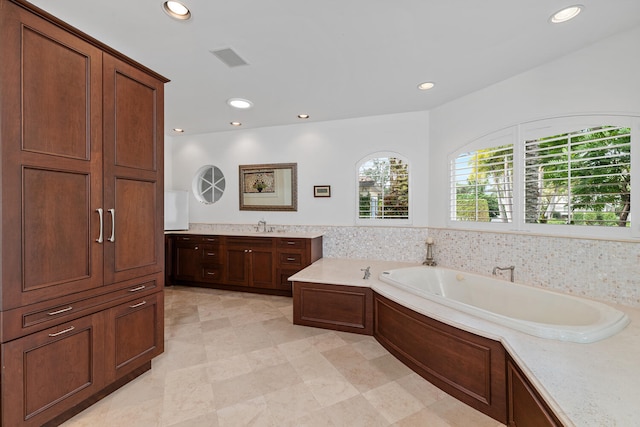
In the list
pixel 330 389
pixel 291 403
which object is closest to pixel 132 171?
pixel 291 403

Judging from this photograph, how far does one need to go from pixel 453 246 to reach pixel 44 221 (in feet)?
12.2

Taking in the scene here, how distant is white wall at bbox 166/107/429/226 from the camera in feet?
12.7

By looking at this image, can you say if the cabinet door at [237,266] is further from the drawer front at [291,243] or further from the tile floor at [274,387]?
the tile floor at [274,387]

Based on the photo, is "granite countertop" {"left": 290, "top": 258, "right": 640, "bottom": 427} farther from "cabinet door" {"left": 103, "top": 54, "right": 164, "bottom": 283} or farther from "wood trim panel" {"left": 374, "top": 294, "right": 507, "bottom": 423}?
"cabinet door" {"left": 103, "top": 54, "right": 164, "bottom": 283}

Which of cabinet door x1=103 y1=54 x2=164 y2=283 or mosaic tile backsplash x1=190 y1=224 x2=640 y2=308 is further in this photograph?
mosaic tile backsplash x1=190 y1=224 x2=640 y2=308

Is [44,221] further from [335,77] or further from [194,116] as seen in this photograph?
[194,116]

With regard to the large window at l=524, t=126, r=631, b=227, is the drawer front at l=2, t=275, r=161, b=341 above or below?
below

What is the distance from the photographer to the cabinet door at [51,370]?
1.41 m

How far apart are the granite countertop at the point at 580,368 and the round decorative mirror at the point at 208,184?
411cm

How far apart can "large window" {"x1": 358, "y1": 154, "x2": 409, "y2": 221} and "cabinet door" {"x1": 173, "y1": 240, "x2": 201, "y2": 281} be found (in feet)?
8.80

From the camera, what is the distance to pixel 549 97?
2471 millimetres

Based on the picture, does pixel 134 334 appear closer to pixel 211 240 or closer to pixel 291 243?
pixel 291 243

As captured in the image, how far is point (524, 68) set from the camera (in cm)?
257

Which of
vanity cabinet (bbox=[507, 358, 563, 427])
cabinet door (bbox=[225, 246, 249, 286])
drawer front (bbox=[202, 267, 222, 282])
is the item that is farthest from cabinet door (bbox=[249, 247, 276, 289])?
vanity cabinet (bbox=[507, 358, 563, 427])
